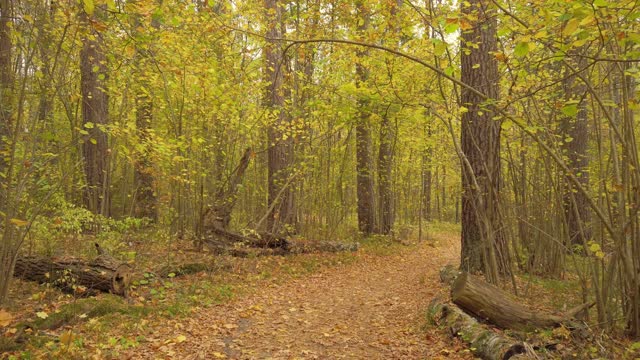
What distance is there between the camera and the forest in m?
4.86

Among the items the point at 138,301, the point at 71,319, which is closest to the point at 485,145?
the point at 138,301

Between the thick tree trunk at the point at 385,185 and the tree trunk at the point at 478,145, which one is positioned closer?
the tree trunk at the point at 478,145

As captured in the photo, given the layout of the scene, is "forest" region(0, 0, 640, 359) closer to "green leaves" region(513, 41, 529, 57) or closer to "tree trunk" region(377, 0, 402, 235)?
"green leaves" region(513, 41, 529, 57)

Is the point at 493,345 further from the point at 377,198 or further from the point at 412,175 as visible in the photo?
the point at 412,175

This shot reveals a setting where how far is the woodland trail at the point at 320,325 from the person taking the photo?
17.0ft

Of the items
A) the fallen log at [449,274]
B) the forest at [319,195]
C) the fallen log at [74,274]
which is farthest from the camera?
the fallen log at [449,274]

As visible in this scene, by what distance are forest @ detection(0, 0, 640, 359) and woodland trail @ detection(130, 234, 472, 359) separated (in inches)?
1.8

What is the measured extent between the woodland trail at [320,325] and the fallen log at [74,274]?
53.1 inches

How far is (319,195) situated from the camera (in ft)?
45.9

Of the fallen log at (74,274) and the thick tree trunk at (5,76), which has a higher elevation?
the thick tree trunk at (5,76)

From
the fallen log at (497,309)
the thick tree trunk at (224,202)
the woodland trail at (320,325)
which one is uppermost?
the thick tree trunk at (224,202)

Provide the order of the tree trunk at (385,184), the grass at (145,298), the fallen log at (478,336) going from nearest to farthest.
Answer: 1. the fallen log at (478,336)
2. the grass at (145,298)
3. the tree trunk at (385,184)

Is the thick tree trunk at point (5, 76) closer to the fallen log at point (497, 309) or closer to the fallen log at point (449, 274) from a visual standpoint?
the fallen log at point (497, 309)

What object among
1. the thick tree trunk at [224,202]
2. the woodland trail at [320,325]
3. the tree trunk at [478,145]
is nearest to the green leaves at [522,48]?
the woodland trail at [320,325]
